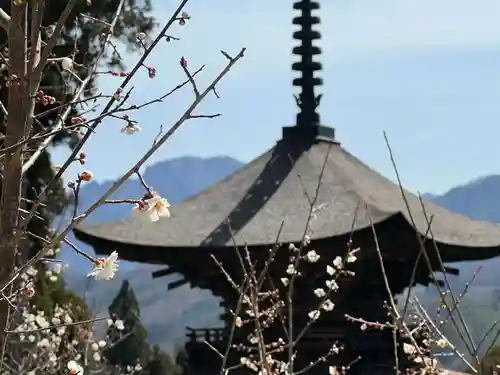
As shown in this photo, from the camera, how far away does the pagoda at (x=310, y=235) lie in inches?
239

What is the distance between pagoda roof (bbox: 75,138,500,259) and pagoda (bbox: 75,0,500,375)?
0.01 metres

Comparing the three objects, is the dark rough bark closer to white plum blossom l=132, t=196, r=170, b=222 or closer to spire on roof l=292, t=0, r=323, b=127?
white plum blossom l=132, t=196, r=170, b=222

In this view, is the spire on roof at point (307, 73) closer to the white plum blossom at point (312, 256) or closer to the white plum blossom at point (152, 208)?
the white plum blossom at point (312, 256)

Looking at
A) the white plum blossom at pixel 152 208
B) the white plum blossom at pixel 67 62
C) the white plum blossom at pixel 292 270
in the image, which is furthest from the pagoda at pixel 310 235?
the white plum blossom at pixel 152 208

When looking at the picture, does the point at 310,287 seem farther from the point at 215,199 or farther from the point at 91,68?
the point at 91,68

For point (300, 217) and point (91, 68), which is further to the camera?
point (300, 217)

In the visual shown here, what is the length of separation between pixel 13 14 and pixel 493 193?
149 meters

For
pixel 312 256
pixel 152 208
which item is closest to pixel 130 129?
pixel 152 208

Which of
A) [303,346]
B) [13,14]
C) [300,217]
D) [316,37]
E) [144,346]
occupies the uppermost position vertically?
[316,37]

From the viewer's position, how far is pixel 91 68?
2.13m

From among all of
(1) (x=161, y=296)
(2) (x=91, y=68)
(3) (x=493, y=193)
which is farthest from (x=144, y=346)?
(3) (x=493, y=193)

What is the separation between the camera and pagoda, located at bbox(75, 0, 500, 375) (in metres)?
6.08

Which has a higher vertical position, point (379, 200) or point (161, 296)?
point (379, 200)

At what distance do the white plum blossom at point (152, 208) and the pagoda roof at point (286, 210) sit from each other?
12.6ft
